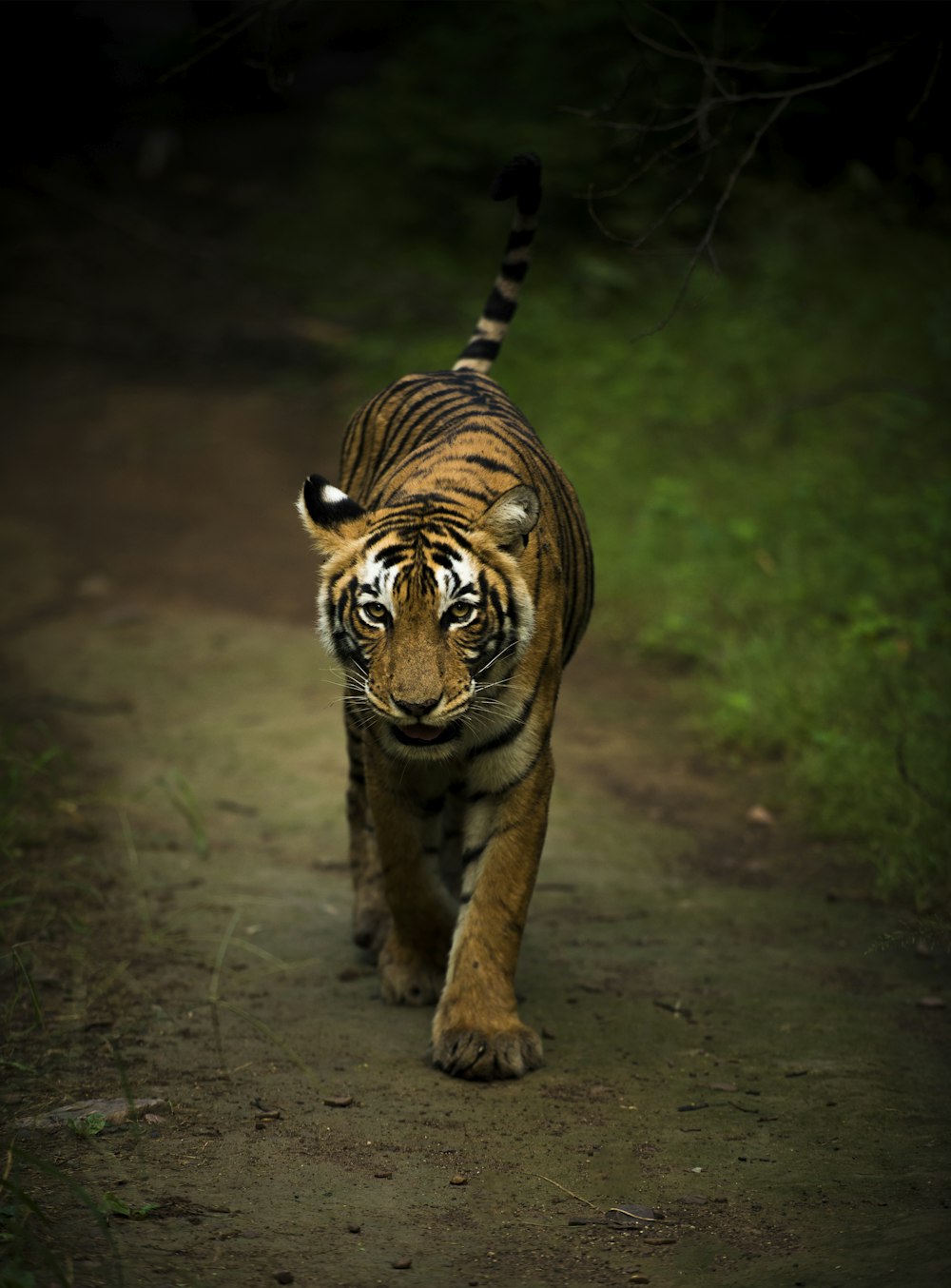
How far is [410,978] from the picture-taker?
409cm

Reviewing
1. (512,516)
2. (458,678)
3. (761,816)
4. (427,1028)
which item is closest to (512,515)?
(512,516)

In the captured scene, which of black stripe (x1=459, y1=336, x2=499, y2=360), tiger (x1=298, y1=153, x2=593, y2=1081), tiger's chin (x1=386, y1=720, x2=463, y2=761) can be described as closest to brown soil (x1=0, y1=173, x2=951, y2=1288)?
tiger (x1=298, y1=153, x2=593, y2=1081)

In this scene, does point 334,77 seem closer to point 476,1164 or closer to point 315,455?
point 315,455

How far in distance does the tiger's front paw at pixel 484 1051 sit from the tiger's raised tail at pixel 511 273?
2.20m

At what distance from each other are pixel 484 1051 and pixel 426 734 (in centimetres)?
79

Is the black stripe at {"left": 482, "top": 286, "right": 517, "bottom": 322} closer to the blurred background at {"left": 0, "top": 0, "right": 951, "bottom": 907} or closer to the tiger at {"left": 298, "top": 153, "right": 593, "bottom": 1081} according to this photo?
the blurred background at {"left": 0, "top": 0, "right": 951, "bottom": 907}

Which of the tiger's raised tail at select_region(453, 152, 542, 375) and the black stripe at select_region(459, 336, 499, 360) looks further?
the black stripe at select_region(459, 336, 499, 360)

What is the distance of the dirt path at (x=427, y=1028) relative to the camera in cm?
281

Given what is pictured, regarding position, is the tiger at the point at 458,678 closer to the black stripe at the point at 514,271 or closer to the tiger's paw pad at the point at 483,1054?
the tiger's paw pad at the point at 483,1054

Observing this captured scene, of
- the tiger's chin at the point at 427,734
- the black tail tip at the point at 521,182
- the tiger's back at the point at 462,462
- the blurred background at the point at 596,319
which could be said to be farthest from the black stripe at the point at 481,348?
the tiger's chin at the point at 427,734

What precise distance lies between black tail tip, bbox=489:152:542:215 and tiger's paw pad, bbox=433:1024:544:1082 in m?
2.38

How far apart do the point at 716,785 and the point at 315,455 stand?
5.40 m

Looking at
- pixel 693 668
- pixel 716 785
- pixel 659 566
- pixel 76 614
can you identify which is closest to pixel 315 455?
pixel 76 614

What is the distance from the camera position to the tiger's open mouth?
345 cm
